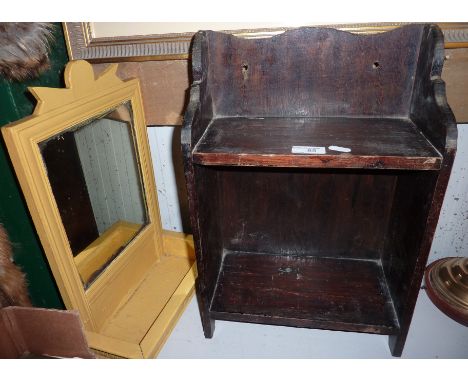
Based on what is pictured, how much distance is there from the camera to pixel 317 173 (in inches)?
37.8

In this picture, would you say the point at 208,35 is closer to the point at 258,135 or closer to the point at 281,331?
the point at 258,135

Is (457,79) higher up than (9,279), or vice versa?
(457,79)

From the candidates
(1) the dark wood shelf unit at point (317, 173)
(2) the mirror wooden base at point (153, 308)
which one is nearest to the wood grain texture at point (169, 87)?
(1) the dark wood shelf unit at point (317, 173)

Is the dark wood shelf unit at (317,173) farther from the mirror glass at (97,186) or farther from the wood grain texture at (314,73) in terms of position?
the mirror glass at (97,186)

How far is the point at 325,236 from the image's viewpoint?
1.05 m

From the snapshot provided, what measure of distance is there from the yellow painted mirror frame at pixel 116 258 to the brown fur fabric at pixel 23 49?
97 mm

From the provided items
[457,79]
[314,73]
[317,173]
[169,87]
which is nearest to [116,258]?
[169,87]

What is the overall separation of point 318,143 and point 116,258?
2.02 feet

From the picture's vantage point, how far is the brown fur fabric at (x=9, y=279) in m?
0.78

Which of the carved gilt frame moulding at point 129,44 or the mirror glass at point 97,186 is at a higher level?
the carved gilt frame moulding at point 129,44

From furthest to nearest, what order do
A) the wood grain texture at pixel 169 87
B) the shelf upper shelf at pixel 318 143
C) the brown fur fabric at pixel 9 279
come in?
the wood grain texture at pixel 169 87, the brown fur fabric at pixel 9 279, the shelf upper shelf at pixel 318 143

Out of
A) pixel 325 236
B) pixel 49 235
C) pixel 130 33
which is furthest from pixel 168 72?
pixel 325 236

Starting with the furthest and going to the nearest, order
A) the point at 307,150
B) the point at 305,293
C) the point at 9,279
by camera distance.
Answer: the point at 305,293 < the point at 9,279 < the point at 307,150

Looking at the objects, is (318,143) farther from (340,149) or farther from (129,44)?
(129,44)
